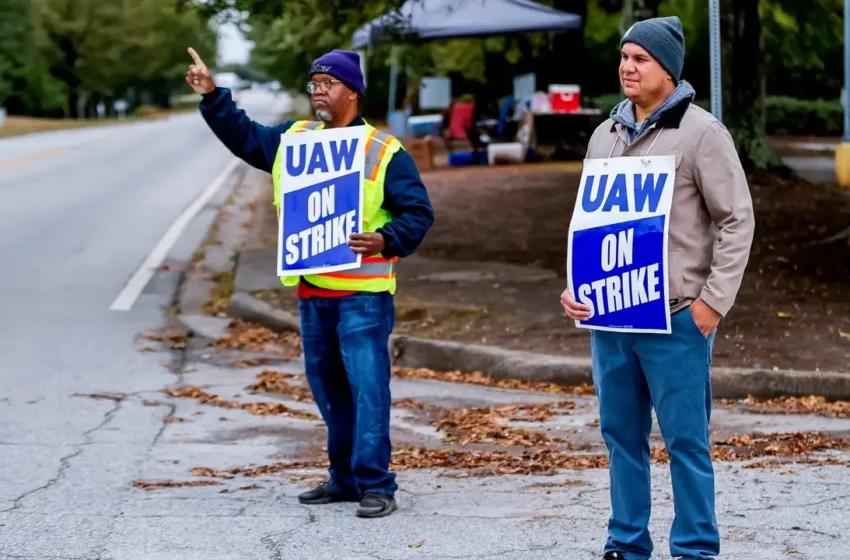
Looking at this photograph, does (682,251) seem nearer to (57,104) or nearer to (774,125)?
(774,125)


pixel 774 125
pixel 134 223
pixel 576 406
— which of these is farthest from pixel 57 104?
pixel 576 406

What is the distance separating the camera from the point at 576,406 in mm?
8492

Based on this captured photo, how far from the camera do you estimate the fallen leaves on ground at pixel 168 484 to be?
21.0ft

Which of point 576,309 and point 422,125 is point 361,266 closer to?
point 576,309

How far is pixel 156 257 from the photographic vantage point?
52.0 ft

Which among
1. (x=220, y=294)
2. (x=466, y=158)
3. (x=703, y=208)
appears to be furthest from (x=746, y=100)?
(x=703, y=208)

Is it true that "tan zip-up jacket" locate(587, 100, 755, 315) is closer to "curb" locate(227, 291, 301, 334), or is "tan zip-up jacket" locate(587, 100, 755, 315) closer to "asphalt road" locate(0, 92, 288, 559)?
"asphalt road" locate(0, 92, 288, 559)

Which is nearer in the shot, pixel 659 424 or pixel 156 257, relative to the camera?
pixel 659 424

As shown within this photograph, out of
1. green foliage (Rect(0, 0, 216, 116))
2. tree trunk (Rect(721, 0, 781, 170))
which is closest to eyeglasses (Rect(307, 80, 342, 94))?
tree trunk (Rect(721, 0, 781, 170))

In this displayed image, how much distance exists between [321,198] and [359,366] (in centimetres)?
68

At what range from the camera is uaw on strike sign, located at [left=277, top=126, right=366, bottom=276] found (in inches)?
231

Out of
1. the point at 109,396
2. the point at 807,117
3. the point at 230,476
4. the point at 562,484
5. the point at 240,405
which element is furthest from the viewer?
the point at 807,117

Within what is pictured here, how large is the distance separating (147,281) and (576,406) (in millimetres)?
6590

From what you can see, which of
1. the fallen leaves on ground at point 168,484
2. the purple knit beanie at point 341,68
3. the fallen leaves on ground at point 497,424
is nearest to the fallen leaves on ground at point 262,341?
the fallen leaves on ground at point 497,424
